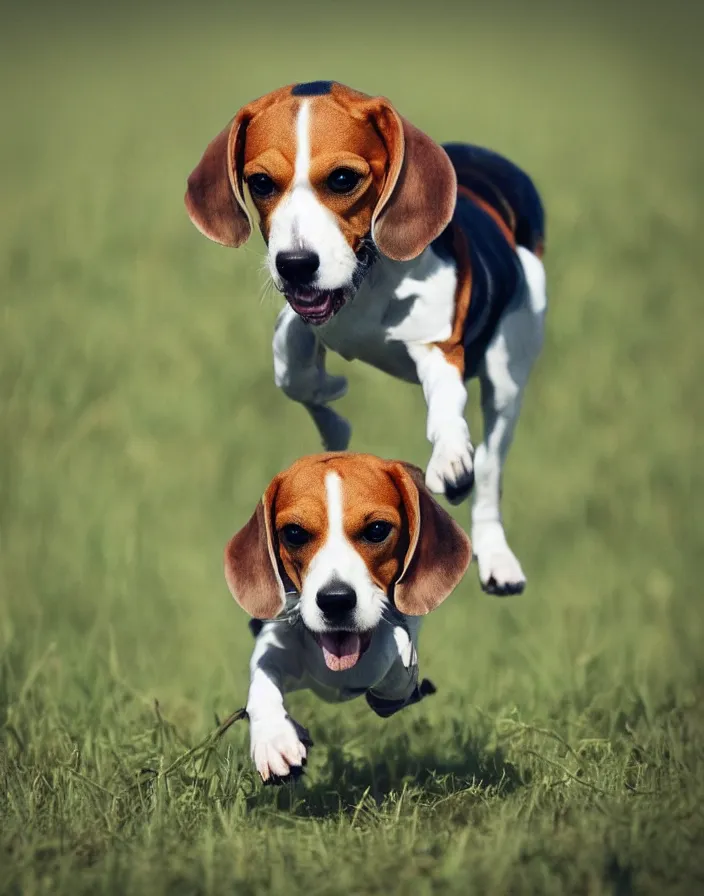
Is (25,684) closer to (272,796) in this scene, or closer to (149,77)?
(272,796)

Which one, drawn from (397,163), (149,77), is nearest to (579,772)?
(397,163)

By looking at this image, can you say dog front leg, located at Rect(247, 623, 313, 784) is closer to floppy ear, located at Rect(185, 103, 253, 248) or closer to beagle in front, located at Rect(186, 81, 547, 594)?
beagle in front, located at Rect(186, 81, 547, 594)

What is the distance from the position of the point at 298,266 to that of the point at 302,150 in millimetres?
387

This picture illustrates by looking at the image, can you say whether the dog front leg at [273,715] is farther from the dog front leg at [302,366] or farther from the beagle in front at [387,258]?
the dog front leg at [302,366]

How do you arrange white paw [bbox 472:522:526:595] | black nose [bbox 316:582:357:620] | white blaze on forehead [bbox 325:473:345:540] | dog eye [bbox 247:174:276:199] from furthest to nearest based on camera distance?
white paw [bbox 472:522:526:595]
dog eye [bbox 247:174:276:199]
white blaze on forehead [bbox 325:473:345:540]
black nose [bbox 316:582:357:620]

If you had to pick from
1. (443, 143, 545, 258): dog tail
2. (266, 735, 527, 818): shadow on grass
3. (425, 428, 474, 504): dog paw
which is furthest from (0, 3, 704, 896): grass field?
(443, 143, 545, 258): dog tail

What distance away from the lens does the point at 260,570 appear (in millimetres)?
5656

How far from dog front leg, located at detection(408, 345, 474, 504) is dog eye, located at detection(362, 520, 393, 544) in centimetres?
36

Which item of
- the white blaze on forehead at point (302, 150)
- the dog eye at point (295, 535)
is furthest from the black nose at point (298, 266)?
the dog eye at point (295, 535)

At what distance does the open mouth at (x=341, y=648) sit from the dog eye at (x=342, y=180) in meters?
1.49

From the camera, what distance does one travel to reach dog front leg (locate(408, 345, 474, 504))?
582 cm

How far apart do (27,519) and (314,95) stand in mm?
7042

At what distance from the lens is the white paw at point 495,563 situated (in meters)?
6.83

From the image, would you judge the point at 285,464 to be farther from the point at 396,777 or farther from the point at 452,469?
the point at 452,469
